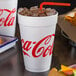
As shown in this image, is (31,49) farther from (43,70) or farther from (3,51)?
(3,51)

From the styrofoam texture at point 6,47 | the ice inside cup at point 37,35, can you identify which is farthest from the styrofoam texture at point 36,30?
the styrofoam texture at point 6,47

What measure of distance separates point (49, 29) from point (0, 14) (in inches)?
12.1

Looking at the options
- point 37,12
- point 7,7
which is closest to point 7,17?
point 7,7

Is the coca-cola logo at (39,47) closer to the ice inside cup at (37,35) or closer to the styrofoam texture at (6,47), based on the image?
the ice inside cup at (37,35)

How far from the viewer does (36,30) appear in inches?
23.0

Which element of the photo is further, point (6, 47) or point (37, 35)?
point (6, 47)

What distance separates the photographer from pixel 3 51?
2.56 ft

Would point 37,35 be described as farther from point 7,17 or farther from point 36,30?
point 7,17

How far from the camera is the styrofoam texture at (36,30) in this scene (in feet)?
1.90

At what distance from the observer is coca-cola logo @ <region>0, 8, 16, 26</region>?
0.83 meters

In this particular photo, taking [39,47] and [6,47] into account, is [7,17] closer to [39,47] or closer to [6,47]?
[6,47]

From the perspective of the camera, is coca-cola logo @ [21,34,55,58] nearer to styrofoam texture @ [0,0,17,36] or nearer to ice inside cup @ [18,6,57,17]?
ice inside cup @ [18,6,57,17]

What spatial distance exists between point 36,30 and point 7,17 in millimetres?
286

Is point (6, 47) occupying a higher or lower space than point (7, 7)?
lower
